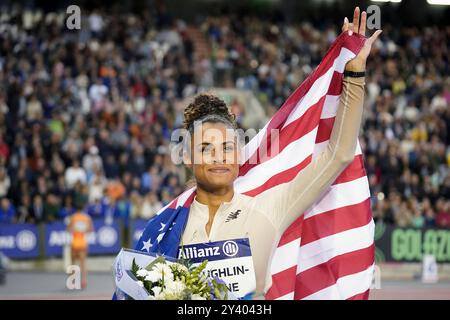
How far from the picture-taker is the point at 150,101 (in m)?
24.5

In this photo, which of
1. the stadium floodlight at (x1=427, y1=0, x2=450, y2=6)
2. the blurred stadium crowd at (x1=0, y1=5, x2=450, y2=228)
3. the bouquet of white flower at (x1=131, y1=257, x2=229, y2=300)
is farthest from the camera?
the stadium floodlight at (x1=427, y1=0, x2=450, y2=6)

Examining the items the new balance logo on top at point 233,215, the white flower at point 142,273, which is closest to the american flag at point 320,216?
the new balance logo on top at point 233,215

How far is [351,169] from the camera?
527cm

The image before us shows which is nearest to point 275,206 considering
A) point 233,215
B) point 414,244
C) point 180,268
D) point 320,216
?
point 233,215

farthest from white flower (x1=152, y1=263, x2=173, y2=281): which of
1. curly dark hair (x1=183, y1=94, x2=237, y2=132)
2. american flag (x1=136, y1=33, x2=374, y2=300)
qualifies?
american flag (x1=136, y1=33, x2=374, y2=300)

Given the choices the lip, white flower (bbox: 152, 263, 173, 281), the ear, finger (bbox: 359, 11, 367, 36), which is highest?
finger (bbox: 359, 11, 367, 36)

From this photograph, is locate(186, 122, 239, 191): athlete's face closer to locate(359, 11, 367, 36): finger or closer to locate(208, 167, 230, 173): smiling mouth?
locate(208, 167, 230, 173): smiling mouth

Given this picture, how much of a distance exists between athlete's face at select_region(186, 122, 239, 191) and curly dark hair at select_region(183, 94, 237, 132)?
0.06 meters

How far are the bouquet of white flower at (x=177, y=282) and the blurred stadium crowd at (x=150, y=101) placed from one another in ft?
50.5

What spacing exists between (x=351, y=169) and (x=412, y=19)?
28.8 meters

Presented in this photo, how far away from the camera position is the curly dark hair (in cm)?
424

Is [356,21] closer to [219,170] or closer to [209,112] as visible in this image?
[209,112]
